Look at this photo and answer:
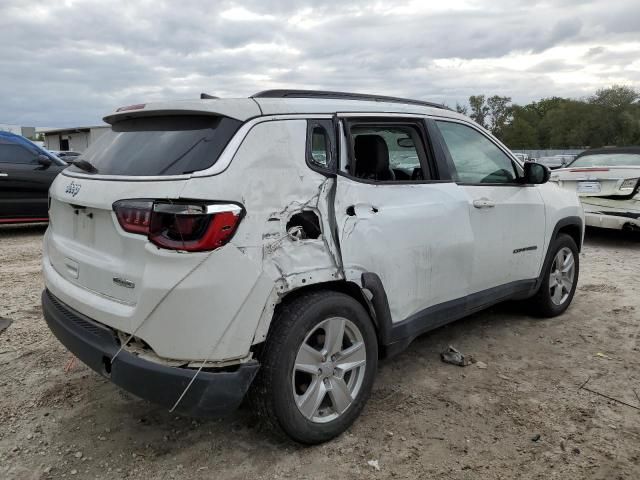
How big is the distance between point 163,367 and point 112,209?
0.77 m

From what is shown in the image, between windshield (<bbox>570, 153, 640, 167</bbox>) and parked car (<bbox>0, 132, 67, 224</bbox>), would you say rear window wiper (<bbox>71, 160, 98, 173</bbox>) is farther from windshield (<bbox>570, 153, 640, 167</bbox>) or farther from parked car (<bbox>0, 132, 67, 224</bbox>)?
windshield (<bbox>570, 153, 640, 167</bbox>)

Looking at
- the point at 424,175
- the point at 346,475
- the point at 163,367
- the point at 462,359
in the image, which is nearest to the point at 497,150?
the point at 424,175

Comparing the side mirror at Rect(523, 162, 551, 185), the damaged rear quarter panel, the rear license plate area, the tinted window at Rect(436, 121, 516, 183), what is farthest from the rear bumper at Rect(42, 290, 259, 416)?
the rear license plate area

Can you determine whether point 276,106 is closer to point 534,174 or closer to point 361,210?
point 361,210

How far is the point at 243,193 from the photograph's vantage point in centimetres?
252

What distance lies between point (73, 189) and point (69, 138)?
55.3m

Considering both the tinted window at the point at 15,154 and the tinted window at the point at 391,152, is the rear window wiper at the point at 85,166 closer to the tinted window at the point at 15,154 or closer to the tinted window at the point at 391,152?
the tinted window at the point at 391,152

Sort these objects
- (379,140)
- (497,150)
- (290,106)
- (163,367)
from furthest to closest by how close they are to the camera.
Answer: (497,150) → (379,140) → (290,106) → (163,367)

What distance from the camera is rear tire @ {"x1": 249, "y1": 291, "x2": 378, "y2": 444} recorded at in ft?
8.57

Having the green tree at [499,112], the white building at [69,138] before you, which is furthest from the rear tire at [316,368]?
the green tree at [499,112]

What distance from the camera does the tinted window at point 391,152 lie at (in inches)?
136

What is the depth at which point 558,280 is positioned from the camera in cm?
497

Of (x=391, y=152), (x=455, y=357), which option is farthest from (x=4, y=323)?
(x=455, y=357)

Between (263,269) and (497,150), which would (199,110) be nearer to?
(263,269)
